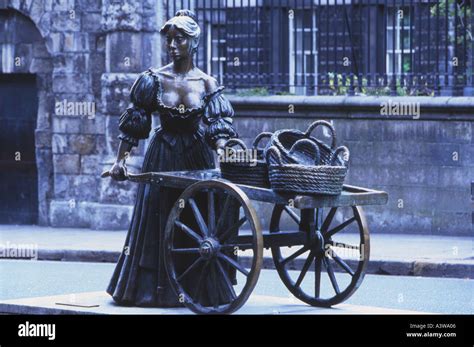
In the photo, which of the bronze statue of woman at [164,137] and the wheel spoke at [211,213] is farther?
the bronze statue of woman at [164,137]

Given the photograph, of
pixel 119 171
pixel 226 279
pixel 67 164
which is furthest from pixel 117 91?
pixel 226 279

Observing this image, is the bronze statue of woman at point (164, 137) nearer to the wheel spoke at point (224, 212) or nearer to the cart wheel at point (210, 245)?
the cart wheel at point (210, 245)

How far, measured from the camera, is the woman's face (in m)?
9.99

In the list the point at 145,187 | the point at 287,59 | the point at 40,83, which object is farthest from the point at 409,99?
the point at 145,187

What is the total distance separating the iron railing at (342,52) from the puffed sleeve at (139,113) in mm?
8283

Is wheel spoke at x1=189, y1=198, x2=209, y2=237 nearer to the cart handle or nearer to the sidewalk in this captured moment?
the cart handle

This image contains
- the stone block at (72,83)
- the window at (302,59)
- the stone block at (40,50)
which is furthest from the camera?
Answer: the stone block at (40,50)

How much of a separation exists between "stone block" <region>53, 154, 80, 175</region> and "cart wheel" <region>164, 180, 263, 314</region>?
10.2 meters

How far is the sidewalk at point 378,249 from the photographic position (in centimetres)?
1480

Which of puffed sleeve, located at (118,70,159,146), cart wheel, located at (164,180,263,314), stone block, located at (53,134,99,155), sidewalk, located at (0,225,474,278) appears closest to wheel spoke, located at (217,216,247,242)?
cart wheel, located at (164,180,263,314)

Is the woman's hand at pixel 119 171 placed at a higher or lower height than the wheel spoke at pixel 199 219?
higher

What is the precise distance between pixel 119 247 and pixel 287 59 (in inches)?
192

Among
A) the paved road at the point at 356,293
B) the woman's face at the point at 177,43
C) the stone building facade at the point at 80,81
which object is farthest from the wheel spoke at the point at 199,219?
the stone building facade at the point at 80,81
